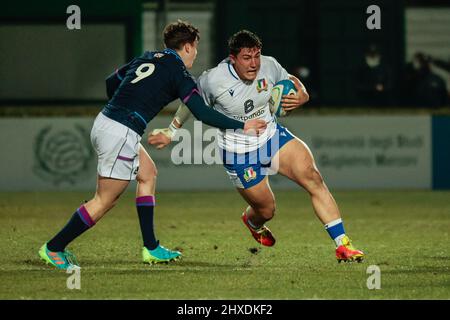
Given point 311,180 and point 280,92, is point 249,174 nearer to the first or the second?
point 311,180

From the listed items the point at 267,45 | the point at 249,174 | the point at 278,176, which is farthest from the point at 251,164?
the point at 267,45

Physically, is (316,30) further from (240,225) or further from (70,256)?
(70,256)

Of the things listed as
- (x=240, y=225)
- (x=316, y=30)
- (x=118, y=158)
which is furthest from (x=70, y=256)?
(x=316, y=30)

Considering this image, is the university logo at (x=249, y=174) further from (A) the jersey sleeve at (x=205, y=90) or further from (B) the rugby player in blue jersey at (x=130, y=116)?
(B) the rugby player in blue jersey at (x=130, y=116)

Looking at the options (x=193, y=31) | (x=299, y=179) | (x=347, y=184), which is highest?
(x=193, y=31)

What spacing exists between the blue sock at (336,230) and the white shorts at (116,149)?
5.89 ft

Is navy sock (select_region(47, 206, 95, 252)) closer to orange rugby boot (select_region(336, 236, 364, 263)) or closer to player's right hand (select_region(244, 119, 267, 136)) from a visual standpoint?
player's right hand (select_region(244, 119, 267, 136))

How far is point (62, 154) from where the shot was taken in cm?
1889

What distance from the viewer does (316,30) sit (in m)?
24.2

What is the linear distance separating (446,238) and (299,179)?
2.90 m

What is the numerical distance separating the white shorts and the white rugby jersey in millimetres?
1064

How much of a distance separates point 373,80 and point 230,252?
1207cm

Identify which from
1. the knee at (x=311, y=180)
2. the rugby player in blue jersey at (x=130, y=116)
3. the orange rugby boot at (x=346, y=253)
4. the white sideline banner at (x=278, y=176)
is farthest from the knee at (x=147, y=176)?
the white sideline banner at (x=278, y=176)

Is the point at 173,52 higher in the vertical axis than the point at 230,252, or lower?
higher
